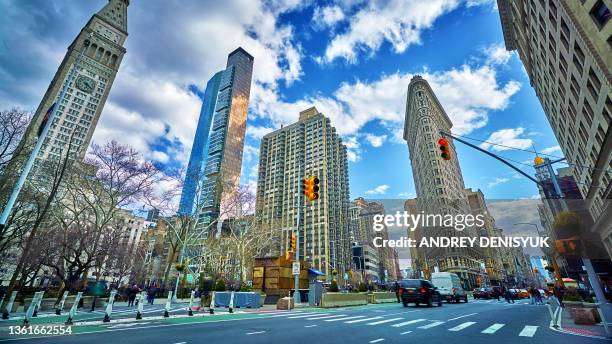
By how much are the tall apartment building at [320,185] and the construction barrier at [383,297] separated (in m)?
79.8

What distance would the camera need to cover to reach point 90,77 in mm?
97188

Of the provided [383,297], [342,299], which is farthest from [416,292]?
[383,297]

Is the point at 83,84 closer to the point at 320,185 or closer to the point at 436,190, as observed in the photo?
the point at 320,185

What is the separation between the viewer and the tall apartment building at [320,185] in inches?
4621

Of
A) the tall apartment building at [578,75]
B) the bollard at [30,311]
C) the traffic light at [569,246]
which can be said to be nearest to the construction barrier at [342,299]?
the traffic light at [569,246]

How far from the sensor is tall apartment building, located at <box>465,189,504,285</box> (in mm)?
102906

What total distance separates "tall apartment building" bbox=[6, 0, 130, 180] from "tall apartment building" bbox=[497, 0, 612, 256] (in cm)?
9562

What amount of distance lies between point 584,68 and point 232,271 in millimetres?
48581

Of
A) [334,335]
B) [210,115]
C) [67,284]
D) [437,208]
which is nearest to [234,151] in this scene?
[210,115]

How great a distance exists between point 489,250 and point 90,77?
162 metres

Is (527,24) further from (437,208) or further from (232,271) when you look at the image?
(437,208)

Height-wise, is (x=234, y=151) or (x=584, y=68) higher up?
(x=234, y=151)

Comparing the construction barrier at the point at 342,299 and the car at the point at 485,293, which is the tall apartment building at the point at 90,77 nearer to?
the construction barrier at the point at 342,299

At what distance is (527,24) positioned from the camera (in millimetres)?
33969
